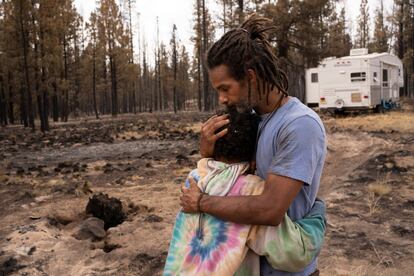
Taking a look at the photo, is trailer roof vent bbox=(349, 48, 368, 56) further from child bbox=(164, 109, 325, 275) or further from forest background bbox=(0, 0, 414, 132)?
child bbox=(164, 109, 325, 275)

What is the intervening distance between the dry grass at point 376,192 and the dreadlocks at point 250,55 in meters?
5.08

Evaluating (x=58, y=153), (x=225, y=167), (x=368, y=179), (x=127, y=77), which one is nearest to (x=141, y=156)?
(x=58, y=153)

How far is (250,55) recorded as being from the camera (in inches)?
66.5

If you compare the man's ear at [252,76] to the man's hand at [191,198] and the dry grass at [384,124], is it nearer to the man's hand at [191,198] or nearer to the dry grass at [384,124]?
the man's hand at [191,198]

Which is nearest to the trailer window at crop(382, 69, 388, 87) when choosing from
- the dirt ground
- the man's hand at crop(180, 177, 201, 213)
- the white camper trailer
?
the white camper trailer

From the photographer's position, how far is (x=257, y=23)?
1760mm

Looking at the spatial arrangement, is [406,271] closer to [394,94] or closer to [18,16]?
[394,94]

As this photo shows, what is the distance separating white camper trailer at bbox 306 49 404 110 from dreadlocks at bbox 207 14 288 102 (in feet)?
63.1

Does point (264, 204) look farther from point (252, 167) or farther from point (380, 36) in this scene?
point (380, 36)

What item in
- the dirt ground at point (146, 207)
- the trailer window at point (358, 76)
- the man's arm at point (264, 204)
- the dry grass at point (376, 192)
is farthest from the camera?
the trailer window at point (358, 76)

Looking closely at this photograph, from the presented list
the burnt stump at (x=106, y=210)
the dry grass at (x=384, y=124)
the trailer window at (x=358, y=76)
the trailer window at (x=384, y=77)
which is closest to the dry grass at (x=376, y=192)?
the burnt stump at (x=106, y=210)

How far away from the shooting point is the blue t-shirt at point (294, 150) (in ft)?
5.06

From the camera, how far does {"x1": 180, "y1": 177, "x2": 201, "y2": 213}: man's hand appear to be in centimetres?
171

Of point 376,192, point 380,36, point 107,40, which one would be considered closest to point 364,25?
point 380,36
